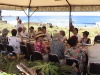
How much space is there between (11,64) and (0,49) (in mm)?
3316

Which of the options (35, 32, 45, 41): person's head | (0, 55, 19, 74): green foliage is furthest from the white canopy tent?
(0, 55, 19, 74): green foliage

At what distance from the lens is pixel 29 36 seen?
1008 cm

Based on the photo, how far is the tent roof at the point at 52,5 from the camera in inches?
435

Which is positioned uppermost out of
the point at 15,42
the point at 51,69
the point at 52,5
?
the point at 52,5

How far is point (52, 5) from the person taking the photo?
1211cm

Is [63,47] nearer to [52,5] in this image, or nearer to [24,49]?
[24,49]

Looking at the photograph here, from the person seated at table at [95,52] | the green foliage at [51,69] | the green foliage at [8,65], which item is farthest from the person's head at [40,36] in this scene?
the green foliage at [51,69]

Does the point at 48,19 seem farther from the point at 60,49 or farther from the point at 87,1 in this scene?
the point at 60,49

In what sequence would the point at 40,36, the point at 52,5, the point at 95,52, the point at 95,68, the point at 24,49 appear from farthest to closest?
the point at 52,5
the point at 24,49
the point at 40,36
the point at 95,52
the point at 95,68

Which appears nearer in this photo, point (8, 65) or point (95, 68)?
point (8, 65)

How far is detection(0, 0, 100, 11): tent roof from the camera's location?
11047mm

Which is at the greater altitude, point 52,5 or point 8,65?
point 52,5

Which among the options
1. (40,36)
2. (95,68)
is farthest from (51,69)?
(40,36)

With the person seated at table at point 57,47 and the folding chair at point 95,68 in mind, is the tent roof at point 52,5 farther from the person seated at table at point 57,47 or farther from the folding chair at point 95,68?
the folding chair at point 95,68
